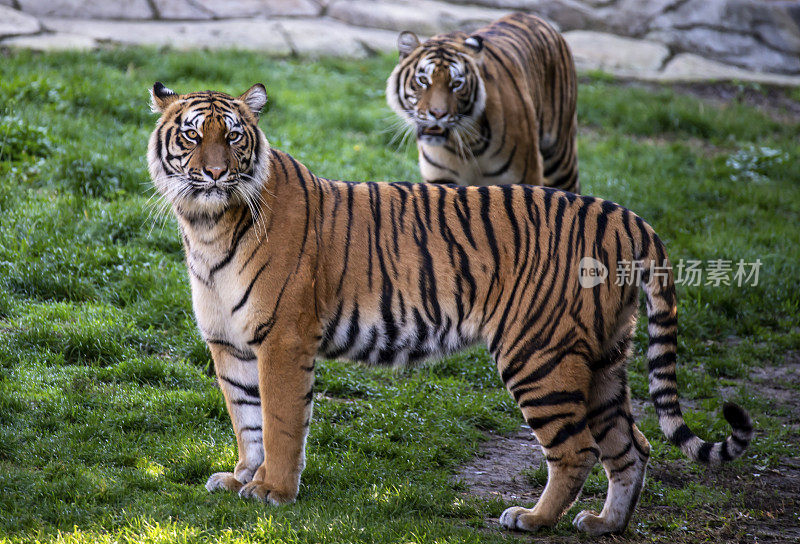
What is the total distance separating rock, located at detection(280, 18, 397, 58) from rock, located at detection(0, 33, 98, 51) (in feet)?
8.51

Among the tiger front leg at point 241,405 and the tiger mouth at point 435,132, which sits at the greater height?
the tiger mouth at point 435,132

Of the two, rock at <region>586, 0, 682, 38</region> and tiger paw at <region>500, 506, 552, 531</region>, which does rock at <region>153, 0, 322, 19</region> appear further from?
tiger paw at <region>500, 506, 552, 531</region>

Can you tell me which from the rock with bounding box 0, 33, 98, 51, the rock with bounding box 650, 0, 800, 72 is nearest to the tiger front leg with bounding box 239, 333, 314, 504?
the rock with bounding box 0, 33, 98, 51

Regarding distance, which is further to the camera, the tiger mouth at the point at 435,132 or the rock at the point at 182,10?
the rock at the point at 182,10

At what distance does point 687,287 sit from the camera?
6.68 m

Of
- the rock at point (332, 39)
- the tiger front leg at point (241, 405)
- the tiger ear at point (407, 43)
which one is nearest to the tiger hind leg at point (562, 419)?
the tiger front leg at point (241, 405)

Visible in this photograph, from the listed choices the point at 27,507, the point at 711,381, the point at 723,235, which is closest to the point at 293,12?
the point at 723,235

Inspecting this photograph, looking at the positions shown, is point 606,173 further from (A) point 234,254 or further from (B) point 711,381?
(A) point 234,254

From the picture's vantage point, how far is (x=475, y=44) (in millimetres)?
6176

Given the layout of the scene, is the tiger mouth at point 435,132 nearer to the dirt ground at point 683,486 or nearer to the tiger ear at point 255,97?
the dirt ground at point 683,486

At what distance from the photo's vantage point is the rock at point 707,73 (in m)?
12.2

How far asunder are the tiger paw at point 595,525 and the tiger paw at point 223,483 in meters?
1.55

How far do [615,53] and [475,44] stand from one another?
7298 millimetres

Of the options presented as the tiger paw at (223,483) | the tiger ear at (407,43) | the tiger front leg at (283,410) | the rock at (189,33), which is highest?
the tiger ear at (407,43)
